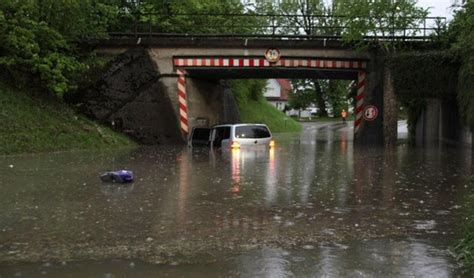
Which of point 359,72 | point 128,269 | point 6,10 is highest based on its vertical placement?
point 6,10

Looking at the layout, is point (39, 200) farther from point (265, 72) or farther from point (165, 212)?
point (265, 72)

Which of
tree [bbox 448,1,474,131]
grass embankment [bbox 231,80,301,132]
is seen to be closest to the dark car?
tree [bbox 448,1,474,131]

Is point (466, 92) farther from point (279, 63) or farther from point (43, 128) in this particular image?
point (43, 128)

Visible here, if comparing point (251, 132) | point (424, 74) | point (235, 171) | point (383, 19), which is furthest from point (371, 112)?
point (235, 171)

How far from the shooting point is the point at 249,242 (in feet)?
23.9

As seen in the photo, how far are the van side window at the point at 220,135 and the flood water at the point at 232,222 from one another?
8.47m

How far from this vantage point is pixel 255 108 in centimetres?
5522

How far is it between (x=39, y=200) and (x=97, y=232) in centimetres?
321

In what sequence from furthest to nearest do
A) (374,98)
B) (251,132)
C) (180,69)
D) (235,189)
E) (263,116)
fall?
(263,116)
(180,69)
(374,98)
(251,132)
(235,189)

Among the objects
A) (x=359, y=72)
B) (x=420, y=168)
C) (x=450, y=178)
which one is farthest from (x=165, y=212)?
(x=359, y=72)

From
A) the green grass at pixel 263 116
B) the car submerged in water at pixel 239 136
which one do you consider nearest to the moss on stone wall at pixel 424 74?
the car submerged in water at pixel 239 136

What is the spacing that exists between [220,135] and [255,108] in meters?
30.0

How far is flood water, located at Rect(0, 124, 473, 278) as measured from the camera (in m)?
6.20

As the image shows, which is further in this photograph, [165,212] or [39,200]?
[39,200]
